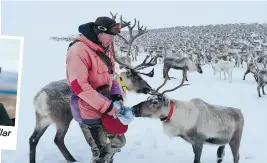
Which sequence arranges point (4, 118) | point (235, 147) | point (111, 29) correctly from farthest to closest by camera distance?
point (235, 147) < point (4, 118) < point (111, 29)

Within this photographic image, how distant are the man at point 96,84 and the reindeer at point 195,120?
851 millimetres

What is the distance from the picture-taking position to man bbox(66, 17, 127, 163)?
6.94 ft

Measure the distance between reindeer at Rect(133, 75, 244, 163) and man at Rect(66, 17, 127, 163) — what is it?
0.85m

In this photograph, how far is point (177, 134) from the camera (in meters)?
3.21

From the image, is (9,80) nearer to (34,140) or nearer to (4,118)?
(4,118)

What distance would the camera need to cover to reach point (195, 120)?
128 inches

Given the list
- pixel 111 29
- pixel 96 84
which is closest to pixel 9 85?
pixel 96 84

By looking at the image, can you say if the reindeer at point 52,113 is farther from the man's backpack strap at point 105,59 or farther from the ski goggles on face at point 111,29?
the ski goggles on face at point 111,29

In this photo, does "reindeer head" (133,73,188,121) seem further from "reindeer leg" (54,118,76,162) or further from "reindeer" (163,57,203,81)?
"reindeer" (163,57,203,81)

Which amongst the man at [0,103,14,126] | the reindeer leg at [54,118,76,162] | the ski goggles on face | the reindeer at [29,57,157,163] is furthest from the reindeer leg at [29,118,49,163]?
the ski goggles on face

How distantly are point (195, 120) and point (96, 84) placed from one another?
126 centimetres

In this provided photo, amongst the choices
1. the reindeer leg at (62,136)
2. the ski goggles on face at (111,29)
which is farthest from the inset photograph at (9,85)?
the ski goggles on face at (111,29)

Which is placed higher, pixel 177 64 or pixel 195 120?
pixel 195 120

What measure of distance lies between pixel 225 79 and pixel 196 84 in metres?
1.17
